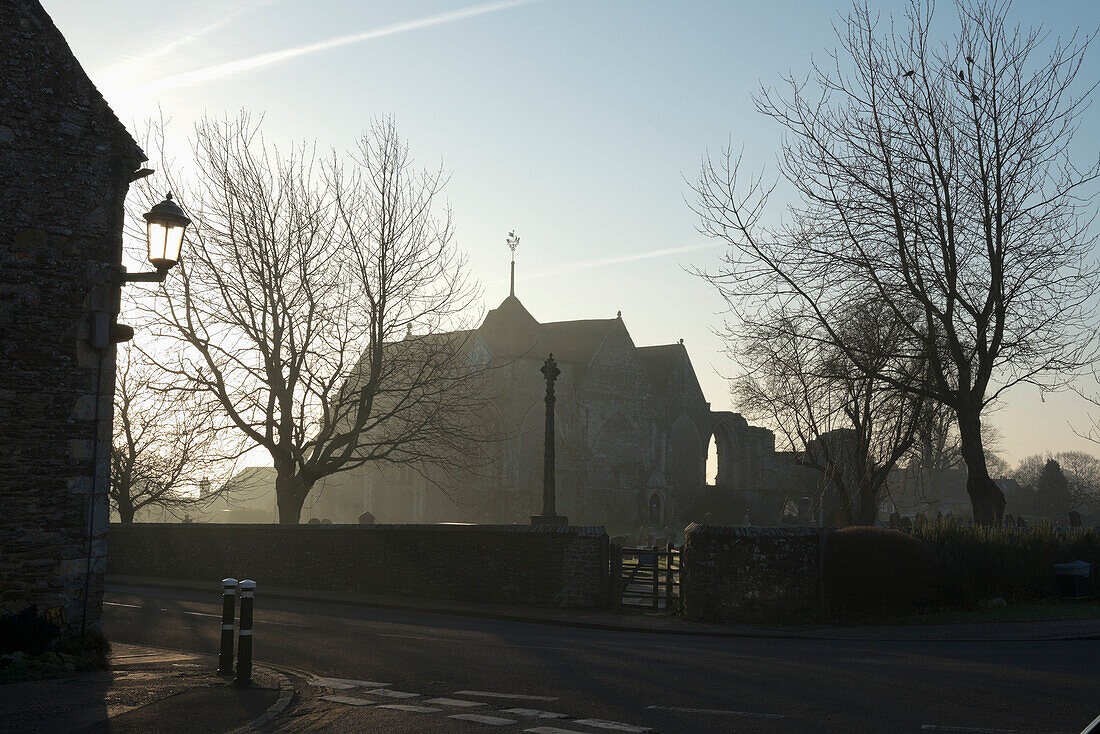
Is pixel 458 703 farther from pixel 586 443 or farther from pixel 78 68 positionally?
pixel 586 443

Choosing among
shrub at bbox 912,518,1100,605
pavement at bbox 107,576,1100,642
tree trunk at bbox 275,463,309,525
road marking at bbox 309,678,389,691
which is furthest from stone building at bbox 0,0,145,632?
tree trunk at bbox 275,463,309,525

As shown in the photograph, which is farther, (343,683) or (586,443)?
(586,443)

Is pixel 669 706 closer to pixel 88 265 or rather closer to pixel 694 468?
pixel 88 265

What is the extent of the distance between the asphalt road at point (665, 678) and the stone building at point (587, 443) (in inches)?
1664

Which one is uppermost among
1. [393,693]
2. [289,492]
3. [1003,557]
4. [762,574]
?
[289,492]

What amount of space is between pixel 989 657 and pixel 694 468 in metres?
60.3

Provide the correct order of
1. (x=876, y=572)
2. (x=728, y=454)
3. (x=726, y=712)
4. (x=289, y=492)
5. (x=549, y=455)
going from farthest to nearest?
(x=728, y=454) < (x=549, y=455) < (x=289, y=492) < (x=876, y=572) < (x=726, y=712)

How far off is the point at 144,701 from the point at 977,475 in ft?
59.5

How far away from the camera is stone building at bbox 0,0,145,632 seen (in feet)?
35.6

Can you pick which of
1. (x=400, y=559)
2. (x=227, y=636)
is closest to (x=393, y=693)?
(x=227, y=636)

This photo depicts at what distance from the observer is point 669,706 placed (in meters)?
8.27

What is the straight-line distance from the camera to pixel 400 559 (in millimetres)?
21891

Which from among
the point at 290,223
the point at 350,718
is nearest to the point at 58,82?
the point at 350,718

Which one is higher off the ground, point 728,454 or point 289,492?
point 728,454
